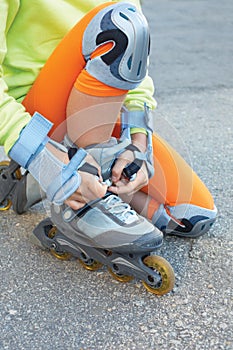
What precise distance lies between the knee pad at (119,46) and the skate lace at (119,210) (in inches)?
10.1

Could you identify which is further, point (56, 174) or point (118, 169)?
point (118, 169)

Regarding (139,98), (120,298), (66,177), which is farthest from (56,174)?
(139,98)

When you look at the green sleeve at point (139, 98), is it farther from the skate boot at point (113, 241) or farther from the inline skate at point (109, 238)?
the skate boot at point (113, 241)

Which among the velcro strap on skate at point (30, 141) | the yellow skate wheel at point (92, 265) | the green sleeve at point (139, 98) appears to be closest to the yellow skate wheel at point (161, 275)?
the yellow skate wheel at point (92, 265)

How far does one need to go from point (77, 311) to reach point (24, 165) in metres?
0.33

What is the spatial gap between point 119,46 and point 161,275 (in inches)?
19.7

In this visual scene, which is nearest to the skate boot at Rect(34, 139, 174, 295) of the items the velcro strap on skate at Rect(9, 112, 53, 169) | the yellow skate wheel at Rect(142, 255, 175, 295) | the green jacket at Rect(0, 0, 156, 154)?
the yellow skate wheel at Rect(142, 255, 175, 295)

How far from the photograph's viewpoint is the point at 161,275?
52.7 inches

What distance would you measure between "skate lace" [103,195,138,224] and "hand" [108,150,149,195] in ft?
0.13

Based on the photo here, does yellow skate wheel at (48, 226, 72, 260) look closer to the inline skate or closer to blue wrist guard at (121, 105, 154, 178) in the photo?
the inline skate

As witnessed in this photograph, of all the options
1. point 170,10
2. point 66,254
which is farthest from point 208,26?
point 66,254

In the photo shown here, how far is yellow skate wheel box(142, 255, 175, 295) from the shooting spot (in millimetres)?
1330

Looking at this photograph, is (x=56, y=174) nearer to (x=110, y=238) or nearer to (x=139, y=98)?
(x=110, y=238)

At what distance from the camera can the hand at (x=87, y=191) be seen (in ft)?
4.37
